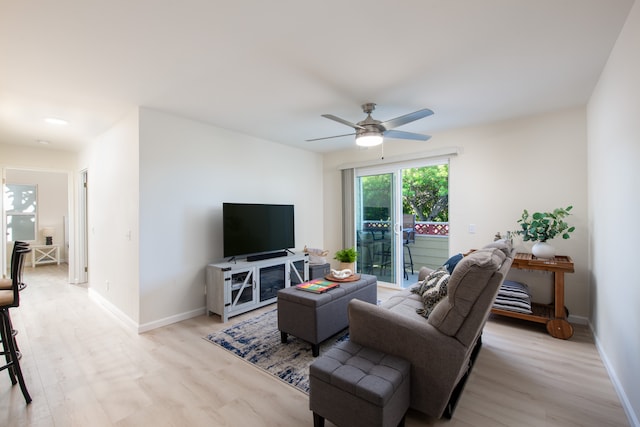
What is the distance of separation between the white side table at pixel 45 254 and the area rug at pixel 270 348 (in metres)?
6.71

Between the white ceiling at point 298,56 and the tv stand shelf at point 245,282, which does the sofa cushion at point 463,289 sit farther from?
the tv stand shelf at point 245,282

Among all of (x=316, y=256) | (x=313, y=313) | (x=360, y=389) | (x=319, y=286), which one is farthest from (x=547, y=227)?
(x=316, y=256)

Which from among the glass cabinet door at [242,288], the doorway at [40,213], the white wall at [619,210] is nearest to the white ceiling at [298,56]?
the white wall at [619,210]

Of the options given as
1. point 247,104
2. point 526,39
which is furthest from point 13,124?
point 526,39

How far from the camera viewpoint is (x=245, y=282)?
3584 millimetres

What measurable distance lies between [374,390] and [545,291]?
3.21 m

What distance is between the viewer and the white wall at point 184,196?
3195mm

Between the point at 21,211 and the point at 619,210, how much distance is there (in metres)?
10.6

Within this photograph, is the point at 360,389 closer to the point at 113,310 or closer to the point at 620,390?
the point at 620,390

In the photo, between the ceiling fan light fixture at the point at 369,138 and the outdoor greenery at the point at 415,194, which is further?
the outdoor greenery at the point at 415,194

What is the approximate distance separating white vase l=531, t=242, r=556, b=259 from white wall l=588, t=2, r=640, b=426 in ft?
1.18

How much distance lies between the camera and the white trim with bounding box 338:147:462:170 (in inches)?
158

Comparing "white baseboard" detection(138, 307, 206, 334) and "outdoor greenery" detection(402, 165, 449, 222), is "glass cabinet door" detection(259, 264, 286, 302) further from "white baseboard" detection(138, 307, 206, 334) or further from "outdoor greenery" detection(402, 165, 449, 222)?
"outdoor greenery" detection(402, 165, 449, 222)

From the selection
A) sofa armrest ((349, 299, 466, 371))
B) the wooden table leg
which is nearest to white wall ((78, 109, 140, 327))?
sofa armrest ((349, 299, 466, 371))
